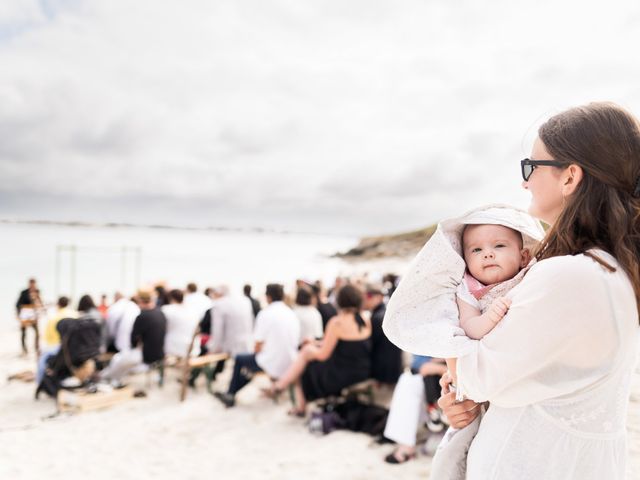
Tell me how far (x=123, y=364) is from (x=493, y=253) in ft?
22.2

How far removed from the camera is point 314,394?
5.57 metres

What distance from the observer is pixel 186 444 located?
5223 millimetres

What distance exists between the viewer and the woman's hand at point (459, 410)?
1.43 m

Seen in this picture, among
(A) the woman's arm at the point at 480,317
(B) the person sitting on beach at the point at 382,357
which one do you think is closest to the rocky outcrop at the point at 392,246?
(B) the person sitting on beach at the point at 382,357

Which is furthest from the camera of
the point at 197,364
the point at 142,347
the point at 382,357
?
the point at 142,347

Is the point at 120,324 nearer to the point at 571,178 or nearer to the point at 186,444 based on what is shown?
the point at 186,444

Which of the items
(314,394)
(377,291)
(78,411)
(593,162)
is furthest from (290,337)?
(593,162)

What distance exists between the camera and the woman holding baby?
1.11 m

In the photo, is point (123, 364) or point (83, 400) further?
point (123, 364)

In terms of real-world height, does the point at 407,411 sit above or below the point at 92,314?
below

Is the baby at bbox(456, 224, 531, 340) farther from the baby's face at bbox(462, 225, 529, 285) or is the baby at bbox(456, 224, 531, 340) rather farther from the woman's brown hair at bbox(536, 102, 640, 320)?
the woman's brown hair at bbox(536, 102, 640, 320)

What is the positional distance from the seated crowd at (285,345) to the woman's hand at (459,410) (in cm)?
288

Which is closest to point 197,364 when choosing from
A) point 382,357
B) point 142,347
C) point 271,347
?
point 142,347

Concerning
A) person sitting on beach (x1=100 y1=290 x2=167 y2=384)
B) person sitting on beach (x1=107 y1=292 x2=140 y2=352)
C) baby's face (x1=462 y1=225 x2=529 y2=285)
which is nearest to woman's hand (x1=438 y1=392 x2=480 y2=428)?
baby's face (x1=462 y1=225 x2=529 y2=285)
